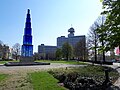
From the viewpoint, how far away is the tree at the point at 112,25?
Answer: 43.6 feet

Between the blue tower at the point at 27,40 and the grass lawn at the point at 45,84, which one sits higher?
the blue tower at the point at 27,40

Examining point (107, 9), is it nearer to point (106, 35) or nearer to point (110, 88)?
point (106, 35)

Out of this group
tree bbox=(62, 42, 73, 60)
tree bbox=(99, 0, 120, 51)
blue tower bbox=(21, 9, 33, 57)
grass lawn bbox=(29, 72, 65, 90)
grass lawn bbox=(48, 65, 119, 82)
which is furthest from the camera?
tree bbox=(62, 42, 73, 60)

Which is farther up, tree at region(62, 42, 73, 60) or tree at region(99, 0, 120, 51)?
tree at region(62, 42, 73, 60)

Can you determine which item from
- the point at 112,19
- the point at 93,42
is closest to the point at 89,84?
the point at 112,19

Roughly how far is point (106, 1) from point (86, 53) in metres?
77.1

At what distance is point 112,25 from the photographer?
14.5 m

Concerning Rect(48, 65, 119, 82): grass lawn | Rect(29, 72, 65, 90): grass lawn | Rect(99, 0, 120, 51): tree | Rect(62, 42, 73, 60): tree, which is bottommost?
Rect(29, 72, 65, 90): grass lawn

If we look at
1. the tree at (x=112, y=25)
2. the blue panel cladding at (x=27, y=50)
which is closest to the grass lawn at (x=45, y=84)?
the tree at (x=112, y=25)

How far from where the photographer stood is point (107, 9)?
49.6ft

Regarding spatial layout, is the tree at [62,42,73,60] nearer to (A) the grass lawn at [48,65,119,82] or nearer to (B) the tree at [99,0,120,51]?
(A) the grass lawn at [48,65,119,82]

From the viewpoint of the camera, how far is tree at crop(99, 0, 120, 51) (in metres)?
13.3

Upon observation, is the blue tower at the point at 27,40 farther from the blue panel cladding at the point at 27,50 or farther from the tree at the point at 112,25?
the tree at the point at 112,25

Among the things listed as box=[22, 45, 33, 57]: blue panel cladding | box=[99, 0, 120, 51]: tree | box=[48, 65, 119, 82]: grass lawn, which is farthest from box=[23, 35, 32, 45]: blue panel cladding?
box=[99, 0, 120, 51]: tree
